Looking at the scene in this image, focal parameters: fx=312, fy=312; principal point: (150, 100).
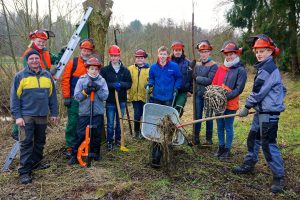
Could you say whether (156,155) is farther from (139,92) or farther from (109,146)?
(139,92)

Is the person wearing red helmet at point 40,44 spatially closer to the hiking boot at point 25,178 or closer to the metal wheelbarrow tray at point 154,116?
the hiking boot at point 25,178

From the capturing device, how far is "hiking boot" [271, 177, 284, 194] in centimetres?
417

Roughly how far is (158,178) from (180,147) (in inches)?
54.3

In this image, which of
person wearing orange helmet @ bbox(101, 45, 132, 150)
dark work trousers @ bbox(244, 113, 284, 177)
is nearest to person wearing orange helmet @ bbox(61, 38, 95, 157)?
person wearing orange helmet @ bbox(101, 45, 132, 150)

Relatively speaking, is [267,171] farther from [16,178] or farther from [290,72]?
[290,72]

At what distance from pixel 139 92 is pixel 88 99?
1449mm

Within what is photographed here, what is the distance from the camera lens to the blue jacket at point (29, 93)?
437cm

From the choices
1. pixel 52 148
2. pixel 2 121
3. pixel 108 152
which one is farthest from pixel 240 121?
pixel 2 121

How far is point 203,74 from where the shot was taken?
5.48 m

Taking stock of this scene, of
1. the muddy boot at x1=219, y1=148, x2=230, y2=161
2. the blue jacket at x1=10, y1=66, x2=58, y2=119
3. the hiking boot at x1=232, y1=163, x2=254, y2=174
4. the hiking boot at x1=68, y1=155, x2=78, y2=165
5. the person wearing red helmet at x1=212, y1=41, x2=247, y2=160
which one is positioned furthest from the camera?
the muddy boot at x1=219, y1=148, x2=230, y2=161

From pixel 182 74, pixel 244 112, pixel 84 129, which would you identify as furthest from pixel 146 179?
pixel 182 74

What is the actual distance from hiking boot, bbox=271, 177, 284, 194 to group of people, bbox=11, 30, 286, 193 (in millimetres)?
12

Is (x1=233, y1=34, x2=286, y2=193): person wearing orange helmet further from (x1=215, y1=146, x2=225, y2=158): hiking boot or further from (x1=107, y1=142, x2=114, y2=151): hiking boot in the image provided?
(x1=107, y1=142, x2=114, y2=151): hiking boot

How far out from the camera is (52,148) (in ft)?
19.1
